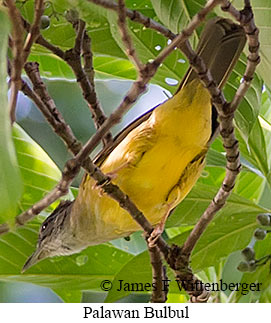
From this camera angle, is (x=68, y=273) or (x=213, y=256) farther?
(x=68, y=273)

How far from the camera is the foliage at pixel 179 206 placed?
76.5 inches

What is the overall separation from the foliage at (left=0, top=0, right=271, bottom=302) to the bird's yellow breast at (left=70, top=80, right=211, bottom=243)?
5.4 inches

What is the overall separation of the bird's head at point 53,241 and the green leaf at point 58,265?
0.54 ft

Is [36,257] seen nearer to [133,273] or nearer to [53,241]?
[53,241]

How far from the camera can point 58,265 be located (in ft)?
8.56

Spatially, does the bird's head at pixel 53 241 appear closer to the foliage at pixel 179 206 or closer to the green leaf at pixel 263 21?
the foliage at pixel 179 206

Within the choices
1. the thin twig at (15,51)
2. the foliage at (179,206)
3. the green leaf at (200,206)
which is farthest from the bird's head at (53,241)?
the thin twig at (15,51)

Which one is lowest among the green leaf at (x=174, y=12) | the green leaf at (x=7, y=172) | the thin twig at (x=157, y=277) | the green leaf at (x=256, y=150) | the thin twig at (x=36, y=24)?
the green leaf at (x=7, y=172)

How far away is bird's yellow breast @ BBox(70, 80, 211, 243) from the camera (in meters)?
2.00

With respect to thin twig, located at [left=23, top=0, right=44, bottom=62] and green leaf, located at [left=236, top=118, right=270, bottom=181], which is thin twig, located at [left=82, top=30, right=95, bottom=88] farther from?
thin twig, located at [left=23, top=0, right=44, bottom=62]

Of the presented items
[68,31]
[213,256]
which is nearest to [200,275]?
[213,256]
